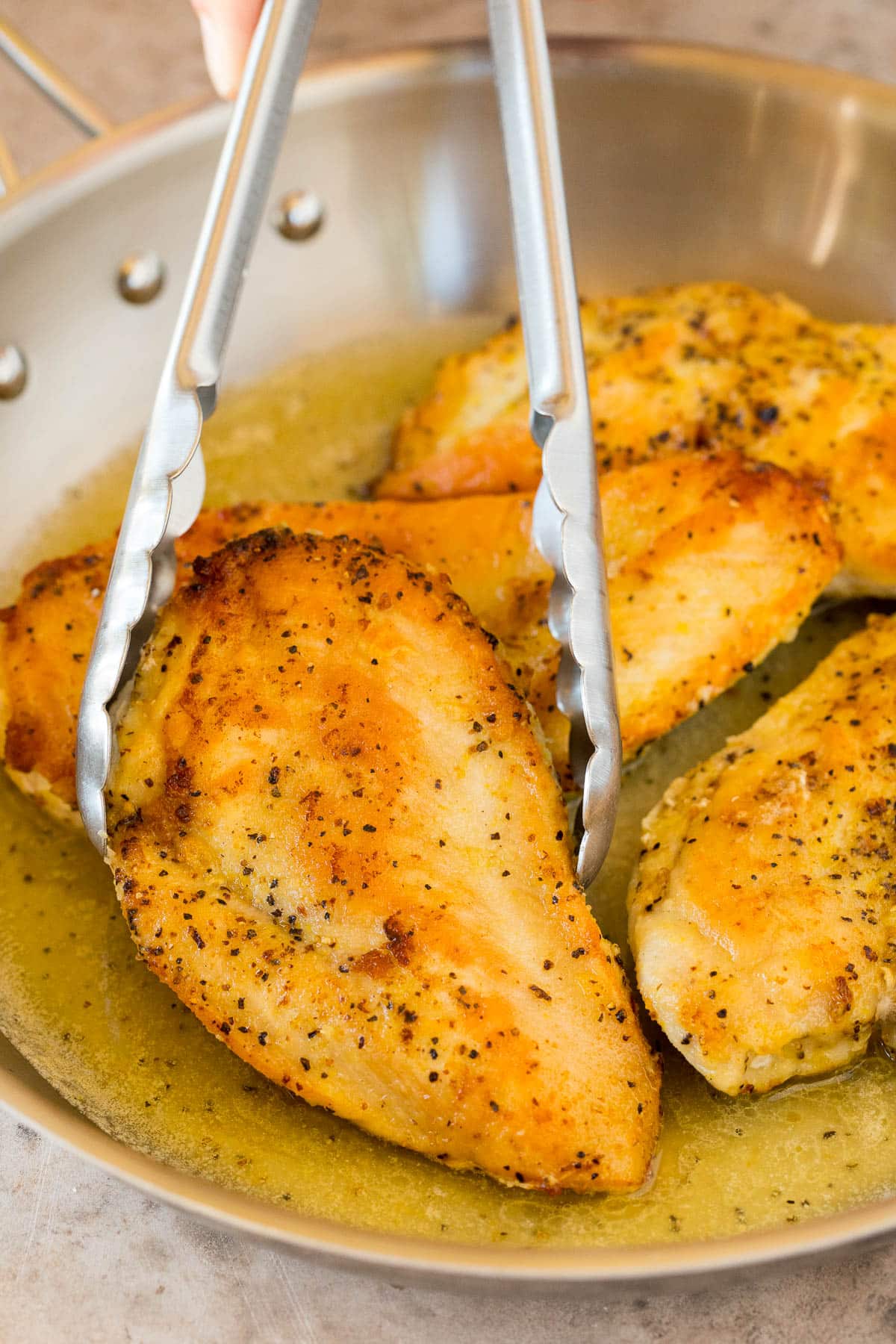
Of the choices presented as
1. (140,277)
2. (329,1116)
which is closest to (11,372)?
(140,277)

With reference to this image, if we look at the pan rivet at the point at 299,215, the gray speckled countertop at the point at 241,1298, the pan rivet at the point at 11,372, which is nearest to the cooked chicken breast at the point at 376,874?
the gray speckled countertop at the point at 241,1298

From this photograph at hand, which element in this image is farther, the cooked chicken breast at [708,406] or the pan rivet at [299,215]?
the pan rivet at [299,215]

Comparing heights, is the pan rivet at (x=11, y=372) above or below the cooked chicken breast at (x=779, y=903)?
above

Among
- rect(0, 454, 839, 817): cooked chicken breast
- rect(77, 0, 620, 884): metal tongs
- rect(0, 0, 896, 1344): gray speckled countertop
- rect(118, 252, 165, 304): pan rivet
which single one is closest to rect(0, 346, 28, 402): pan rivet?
rect(118, 252, 165, 304): pan rivet

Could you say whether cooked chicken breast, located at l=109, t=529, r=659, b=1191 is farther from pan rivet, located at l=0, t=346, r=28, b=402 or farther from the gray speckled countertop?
pan rivet, located at l=0, t=346, r=28, b=402

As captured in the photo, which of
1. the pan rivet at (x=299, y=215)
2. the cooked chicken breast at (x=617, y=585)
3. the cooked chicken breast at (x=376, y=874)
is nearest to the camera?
the cooked chicken breast at (x=376, y=874)

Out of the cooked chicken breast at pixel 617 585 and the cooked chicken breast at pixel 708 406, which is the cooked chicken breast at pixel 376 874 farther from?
the cooked chicken breast at pixel 708 406

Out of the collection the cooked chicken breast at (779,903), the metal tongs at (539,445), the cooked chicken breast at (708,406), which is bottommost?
the cooked chicken breast at (779,903)
